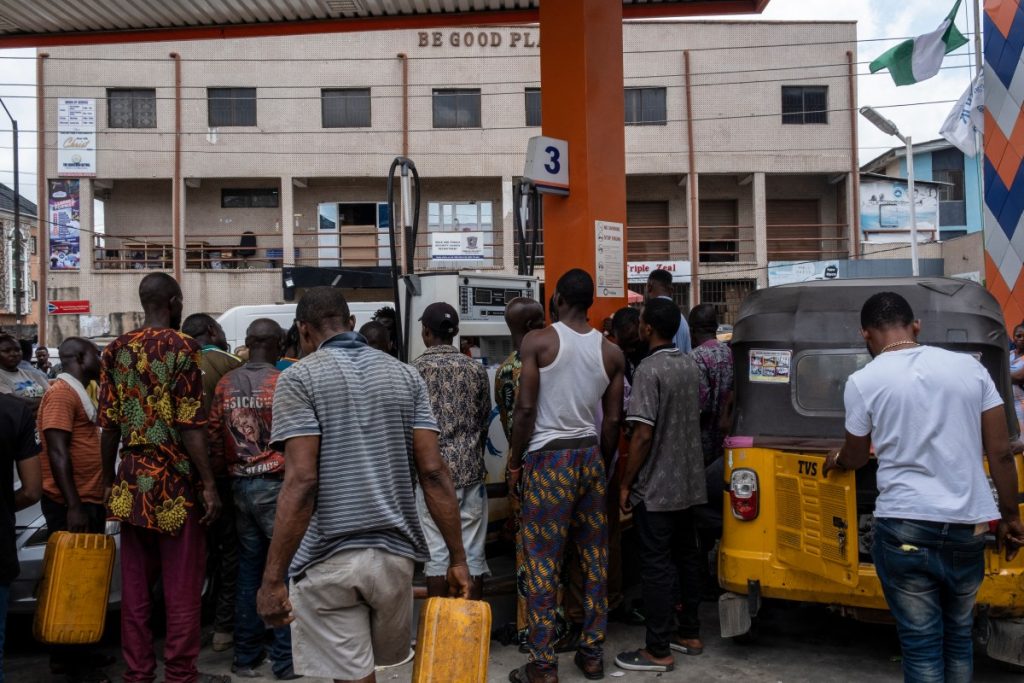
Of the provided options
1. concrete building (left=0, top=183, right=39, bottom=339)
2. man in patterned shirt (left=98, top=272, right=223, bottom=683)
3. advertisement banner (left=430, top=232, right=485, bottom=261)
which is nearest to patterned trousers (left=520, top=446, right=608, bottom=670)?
man in patterned shirt (left=98, top=272, right=223, bottom=683)

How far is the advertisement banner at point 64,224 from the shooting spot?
27.6m

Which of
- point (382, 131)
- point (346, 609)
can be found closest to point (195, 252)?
point (382, 131)

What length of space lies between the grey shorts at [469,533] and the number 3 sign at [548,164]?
7.10 ft

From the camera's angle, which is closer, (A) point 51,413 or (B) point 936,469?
A: (B) point 936,469

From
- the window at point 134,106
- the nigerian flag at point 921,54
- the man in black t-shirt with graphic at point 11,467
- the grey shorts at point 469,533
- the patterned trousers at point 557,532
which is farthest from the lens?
the window at point 134,106

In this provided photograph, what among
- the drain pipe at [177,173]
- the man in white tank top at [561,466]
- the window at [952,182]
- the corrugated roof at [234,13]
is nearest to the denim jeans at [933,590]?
the man in white tank top at [561,466]

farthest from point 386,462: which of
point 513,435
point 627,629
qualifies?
point 627,629

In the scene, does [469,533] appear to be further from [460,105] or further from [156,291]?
[460,105]

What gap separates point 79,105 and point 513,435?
27.4m

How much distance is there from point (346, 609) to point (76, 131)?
93.4 feet

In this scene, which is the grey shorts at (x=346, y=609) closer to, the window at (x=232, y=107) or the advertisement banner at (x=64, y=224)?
the window at (x=232, y=107)

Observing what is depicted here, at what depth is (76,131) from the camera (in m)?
27.6

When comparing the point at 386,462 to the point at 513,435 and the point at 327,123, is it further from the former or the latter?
the point at 327,123

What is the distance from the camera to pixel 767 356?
5348 millimetres
